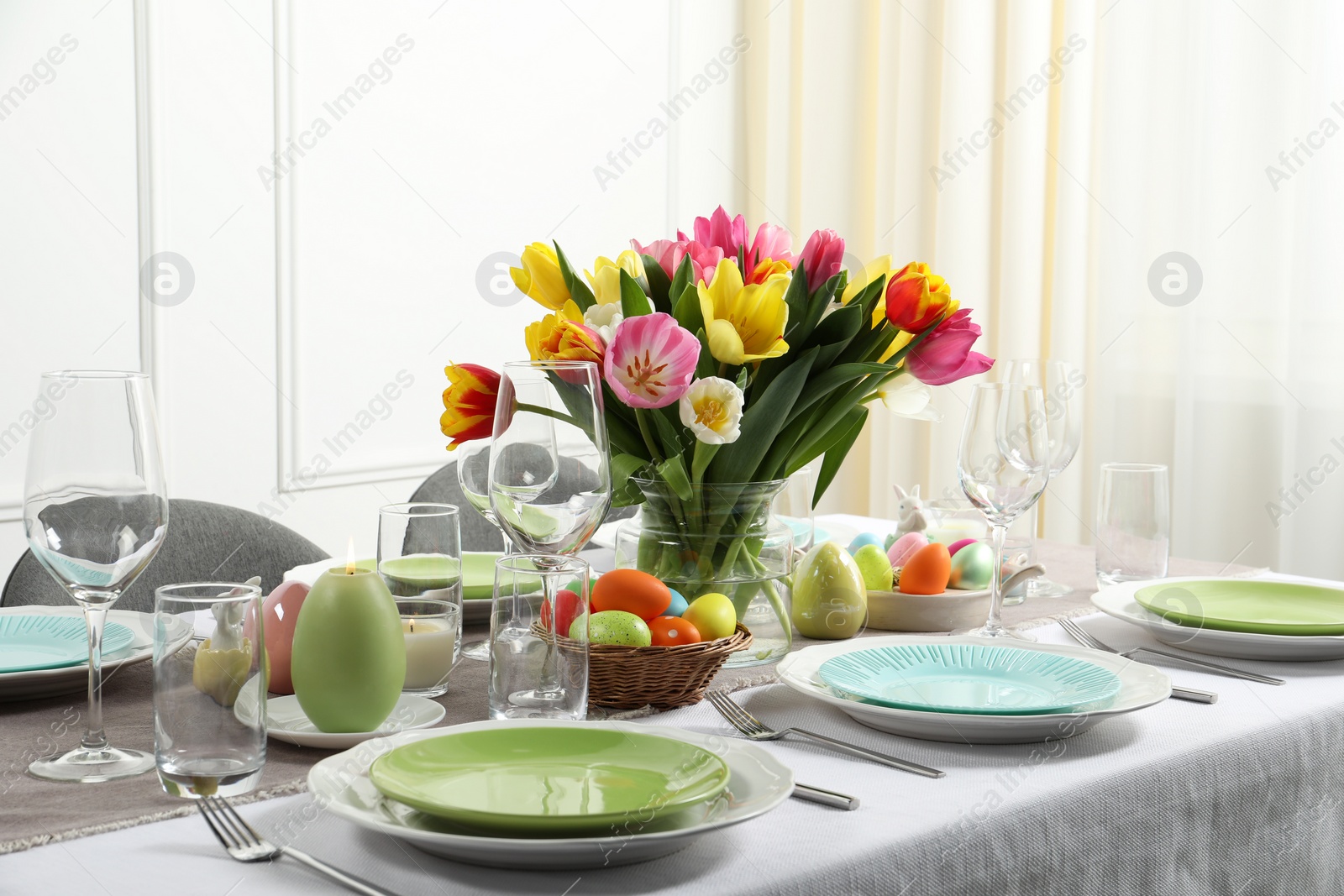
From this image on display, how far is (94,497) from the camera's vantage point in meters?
0.78

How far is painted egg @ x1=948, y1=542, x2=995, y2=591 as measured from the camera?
4.12ft

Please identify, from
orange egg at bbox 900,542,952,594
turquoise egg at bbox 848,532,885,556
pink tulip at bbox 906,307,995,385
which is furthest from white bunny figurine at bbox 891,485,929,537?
pink tulip at bbox 906,307,995,385

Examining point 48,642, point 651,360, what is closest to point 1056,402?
point 651,360

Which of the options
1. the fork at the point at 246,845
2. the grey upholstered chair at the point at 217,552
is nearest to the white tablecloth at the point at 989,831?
the fork at the point at 246,845

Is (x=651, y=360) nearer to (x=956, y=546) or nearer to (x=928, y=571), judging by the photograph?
(x=928, y=571)

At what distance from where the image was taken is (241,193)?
2.70m

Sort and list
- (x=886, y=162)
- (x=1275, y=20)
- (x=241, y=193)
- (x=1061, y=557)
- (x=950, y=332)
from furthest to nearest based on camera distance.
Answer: (x=886, y=162) < (x=241, y=193) < (x=1275, y=20) < (x=1061, y=557) < (x=950, y=332)

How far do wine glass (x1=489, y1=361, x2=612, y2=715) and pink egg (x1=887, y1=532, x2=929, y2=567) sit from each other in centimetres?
48

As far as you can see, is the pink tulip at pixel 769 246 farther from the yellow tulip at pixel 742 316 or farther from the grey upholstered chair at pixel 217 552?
the grey upholstered chair at pixel 217 552

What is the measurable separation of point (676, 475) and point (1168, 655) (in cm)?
47

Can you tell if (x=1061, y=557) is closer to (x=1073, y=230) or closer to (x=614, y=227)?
(x=1073, y=230)

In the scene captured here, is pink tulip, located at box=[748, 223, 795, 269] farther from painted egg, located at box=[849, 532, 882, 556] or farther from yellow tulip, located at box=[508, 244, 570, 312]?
painted egg, located at box=[849, 532, 882, 556]

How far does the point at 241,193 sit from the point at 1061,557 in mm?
1920

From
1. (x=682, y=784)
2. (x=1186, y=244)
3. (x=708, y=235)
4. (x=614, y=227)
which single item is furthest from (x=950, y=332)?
(x=614, y=227)
